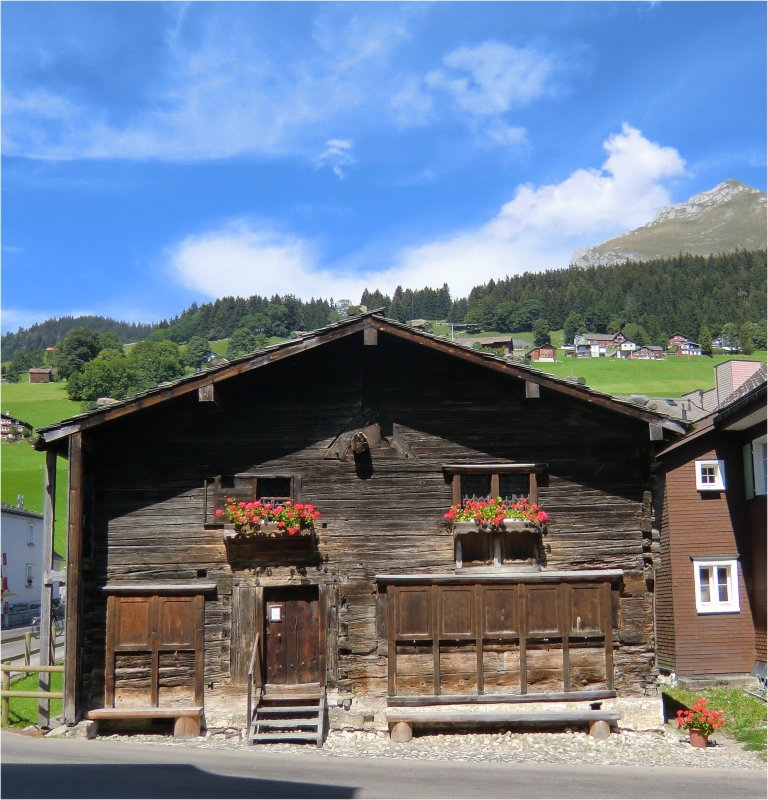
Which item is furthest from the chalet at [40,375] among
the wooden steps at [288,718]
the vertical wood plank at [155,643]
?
the wooden steps at [288,718]

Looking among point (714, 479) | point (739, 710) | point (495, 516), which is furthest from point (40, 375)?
point (495, 516)

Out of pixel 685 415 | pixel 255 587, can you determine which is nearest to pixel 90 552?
pixel 255 587

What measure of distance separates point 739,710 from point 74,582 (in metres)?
14.7

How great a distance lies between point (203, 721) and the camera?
14258 mm

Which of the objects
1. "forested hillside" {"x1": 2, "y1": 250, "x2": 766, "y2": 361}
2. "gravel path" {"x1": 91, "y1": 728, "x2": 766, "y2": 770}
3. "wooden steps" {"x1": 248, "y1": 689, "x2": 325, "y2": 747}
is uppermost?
"forested hillside" {"x1": 2, "y1": 250, "x2": 766, "y2": 361}

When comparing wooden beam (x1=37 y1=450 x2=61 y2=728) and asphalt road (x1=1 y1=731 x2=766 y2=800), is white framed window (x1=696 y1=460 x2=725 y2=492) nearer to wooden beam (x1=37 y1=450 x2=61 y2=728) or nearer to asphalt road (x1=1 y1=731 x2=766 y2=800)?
asphalt road (x1=1 y1=731 x2=766 y2=800)

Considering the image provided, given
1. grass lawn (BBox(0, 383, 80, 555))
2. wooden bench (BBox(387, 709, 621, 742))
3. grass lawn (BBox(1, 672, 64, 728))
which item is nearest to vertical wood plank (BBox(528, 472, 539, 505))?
wooden bench (BBox(387, 709, 621, 742))

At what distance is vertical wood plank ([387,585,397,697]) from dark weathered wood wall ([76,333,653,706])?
191 millimetres

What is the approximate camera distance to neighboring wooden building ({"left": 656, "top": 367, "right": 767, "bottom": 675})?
2366 cm

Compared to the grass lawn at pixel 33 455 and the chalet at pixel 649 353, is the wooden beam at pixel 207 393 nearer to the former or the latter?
the grass lawn at pixel 33 455

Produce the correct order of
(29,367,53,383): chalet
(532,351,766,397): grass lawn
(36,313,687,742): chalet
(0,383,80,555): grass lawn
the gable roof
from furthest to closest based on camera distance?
(29,367,53,383): chalet → (532,351,766,397): grass lawn → (0,383,80,555): grass lawn → (36,313,687,742): chalet → the gable roof

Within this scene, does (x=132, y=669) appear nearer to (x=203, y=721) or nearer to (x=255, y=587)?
(x=203, y=721)

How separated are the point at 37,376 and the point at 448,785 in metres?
138

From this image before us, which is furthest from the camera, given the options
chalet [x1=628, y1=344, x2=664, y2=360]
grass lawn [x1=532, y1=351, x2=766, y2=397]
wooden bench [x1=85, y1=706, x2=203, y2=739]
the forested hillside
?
the forested hillside
